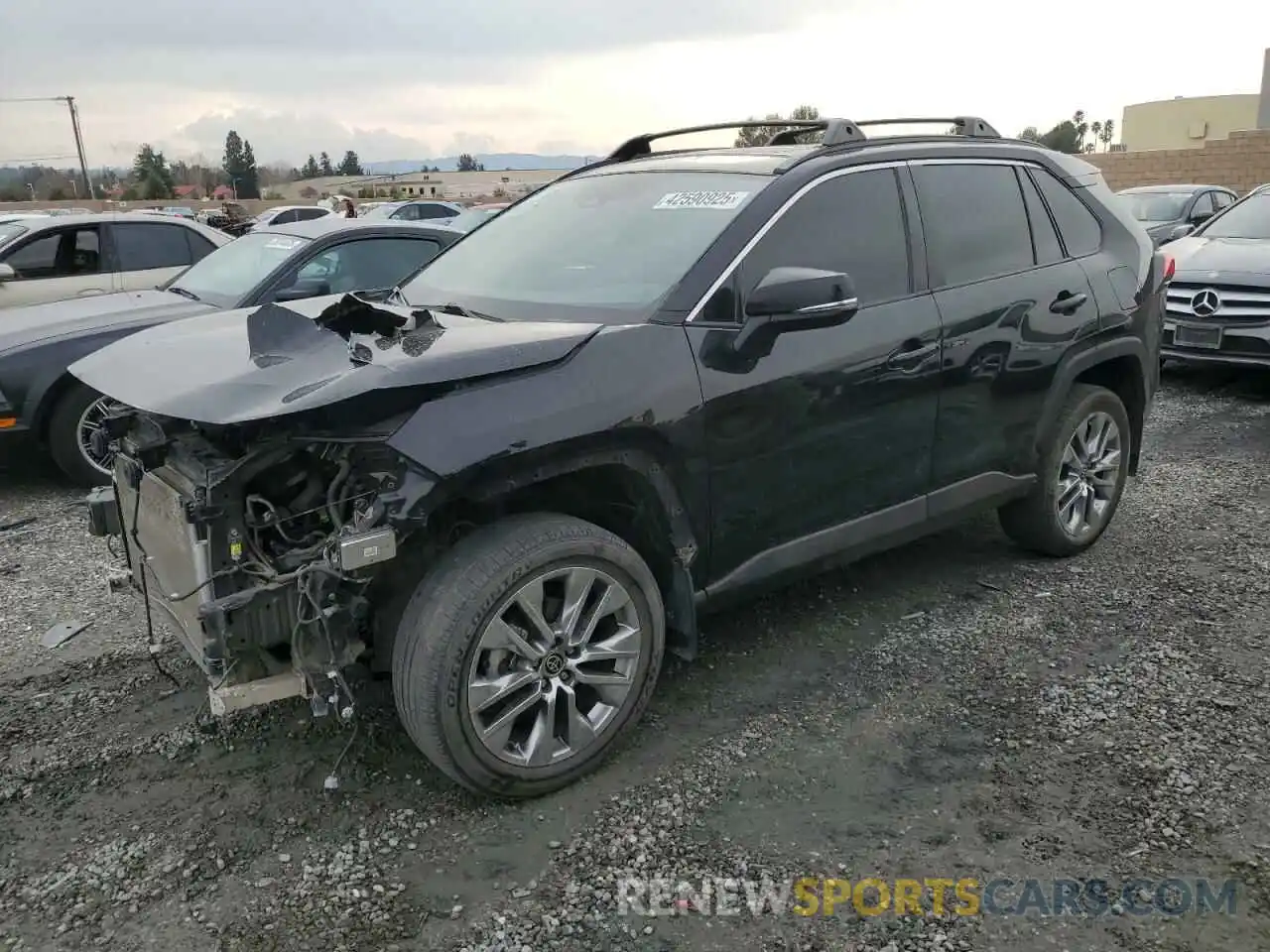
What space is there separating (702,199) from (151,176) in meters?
74.3

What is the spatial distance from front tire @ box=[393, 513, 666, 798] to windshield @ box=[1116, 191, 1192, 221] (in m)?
12.7

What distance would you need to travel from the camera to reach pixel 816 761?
3.26 meters

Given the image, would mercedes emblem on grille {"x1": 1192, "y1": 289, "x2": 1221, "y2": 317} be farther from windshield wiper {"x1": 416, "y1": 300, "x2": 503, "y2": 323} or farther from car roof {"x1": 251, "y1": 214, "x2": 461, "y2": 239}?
windshield wiper {"x1": 416, "y1": 300, "x2": 503, "y2": 323}

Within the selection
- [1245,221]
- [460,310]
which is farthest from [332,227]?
[1245,221]

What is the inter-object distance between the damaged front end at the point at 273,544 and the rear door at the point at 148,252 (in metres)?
5.77

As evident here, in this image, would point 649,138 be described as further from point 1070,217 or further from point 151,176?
point 151,176

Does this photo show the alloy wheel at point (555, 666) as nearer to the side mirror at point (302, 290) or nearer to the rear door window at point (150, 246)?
the side mirror at point (302, 290)

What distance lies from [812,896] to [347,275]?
539cm

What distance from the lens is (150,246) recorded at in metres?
8.27

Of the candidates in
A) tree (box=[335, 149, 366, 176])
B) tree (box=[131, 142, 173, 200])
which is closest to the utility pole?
tree (box=[131, 142, 173, 200])

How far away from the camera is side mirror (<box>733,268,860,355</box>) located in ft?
10.4

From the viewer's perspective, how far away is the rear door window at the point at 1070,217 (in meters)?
4.52

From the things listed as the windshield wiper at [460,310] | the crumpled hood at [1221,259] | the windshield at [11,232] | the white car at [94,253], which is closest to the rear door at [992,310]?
the windshield wiper at [460,310]

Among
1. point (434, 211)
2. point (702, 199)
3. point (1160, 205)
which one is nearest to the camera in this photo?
point (702, 199)
